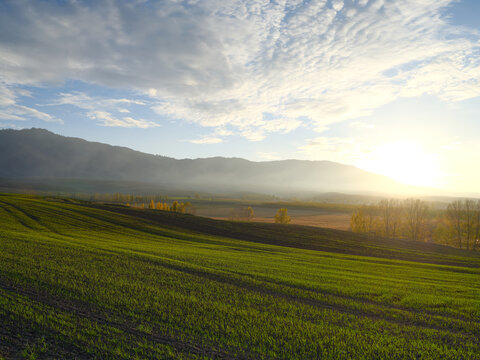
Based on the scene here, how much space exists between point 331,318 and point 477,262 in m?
43.5

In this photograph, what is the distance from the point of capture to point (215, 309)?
14102 millimetres

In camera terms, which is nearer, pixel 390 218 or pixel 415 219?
pixel 415 219

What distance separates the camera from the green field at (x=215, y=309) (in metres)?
10.4

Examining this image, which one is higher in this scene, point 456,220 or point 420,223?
point 456,220

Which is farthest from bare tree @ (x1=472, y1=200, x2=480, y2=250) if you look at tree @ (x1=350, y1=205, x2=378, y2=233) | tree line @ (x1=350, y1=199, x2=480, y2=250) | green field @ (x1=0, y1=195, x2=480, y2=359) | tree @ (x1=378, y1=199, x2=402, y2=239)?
green field @ (x1=0, y1=195, x2=480, y2=359)

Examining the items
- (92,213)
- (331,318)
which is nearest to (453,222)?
(331,318)

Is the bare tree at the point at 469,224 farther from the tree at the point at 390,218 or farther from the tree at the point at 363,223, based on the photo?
the tree at the point at 363,223

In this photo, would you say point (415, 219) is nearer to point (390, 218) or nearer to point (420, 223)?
point (420, 223)

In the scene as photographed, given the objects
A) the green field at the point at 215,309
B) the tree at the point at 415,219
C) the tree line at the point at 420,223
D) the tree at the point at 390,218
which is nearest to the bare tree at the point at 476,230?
the tree line at the point at 420,223

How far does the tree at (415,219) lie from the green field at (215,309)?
2659 inches

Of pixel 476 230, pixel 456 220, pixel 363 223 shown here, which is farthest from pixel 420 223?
pixel 363 223

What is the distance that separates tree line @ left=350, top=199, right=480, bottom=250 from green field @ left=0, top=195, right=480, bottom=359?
6219 cm

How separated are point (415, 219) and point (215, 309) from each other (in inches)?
3842

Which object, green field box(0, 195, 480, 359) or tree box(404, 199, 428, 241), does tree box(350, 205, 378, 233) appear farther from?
green field box(0, 195, 480, 359)
